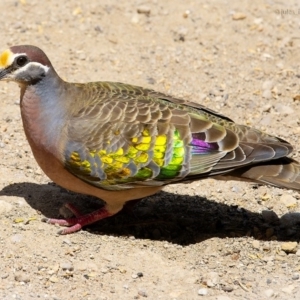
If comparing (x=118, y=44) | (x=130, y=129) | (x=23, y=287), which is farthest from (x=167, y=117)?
(x=118, y=44)

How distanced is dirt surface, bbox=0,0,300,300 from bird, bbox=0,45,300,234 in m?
0.51

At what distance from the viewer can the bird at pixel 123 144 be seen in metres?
6.78

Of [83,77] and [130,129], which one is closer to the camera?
[130,129]

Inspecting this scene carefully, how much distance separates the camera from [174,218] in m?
7.57

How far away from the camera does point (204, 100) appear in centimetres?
918

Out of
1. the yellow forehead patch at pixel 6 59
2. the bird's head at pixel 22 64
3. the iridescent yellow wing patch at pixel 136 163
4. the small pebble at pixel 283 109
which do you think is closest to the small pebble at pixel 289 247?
the iridescent yellow wing patch at pixel 136 163

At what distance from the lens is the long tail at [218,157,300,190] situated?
22.7 feet

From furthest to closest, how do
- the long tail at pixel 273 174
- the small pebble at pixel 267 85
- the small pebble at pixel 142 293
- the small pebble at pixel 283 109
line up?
the small pebble at pixel 267 85
the small pebble at pixel 283 109
the long tail at pixel 273 174
the small pebble at pixel 142 293

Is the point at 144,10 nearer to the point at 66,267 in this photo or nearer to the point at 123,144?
the point at 123,144

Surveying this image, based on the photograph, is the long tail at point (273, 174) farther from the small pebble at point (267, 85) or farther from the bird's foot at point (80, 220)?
the small pebble at point (267, 85)

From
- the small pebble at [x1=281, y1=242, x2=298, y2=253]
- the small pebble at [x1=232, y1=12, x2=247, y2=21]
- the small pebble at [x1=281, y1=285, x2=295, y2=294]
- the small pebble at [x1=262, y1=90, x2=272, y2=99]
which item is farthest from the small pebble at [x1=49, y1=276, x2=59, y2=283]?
the small pebble at [x1=232, y1=12, x2=247, y2=21]

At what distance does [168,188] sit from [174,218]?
56 centimetres

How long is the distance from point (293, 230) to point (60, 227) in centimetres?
210

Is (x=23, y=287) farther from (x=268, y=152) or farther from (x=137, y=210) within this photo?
(x=268, y=152)
